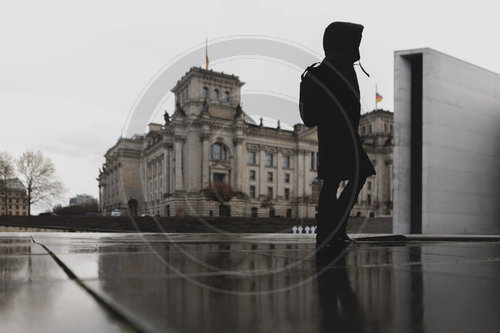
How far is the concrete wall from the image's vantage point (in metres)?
18.5

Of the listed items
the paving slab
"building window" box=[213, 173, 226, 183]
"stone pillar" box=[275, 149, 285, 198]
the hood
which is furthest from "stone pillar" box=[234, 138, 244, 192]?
the paving slab

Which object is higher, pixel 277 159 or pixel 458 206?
pixel 277 159

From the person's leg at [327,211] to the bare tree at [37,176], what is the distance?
55.8 m

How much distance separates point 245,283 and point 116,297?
0.68 m

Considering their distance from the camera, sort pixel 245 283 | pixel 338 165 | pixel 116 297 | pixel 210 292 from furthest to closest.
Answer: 1. pixel 338 165
2. pixel 245 283
3. pixel 210 292
4. pixel 116 297

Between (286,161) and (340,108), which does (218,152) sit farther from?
(340,108)

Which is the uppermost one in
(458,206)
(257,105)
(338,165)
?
(257,105)

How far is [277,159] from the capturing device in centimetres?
7262

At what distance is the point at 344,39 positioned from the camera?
4574 mm

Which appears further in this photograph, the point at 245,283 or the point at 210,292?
the point at 245,283

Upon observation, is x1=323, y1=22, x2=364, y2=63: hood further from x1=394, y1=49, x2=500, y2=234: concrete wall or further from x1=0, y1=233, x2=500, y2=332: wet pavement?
x1=394, y1=49, x2=500, y2=234: concrete wall

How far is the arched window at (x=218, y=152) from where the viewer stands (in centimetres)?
6688

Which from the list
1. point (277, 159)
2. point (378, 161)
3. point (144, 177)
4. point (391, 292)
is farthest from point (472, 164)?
point (144, 177)

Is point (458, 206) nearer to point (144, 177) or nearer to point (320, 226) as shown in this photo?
point (320, 226)
